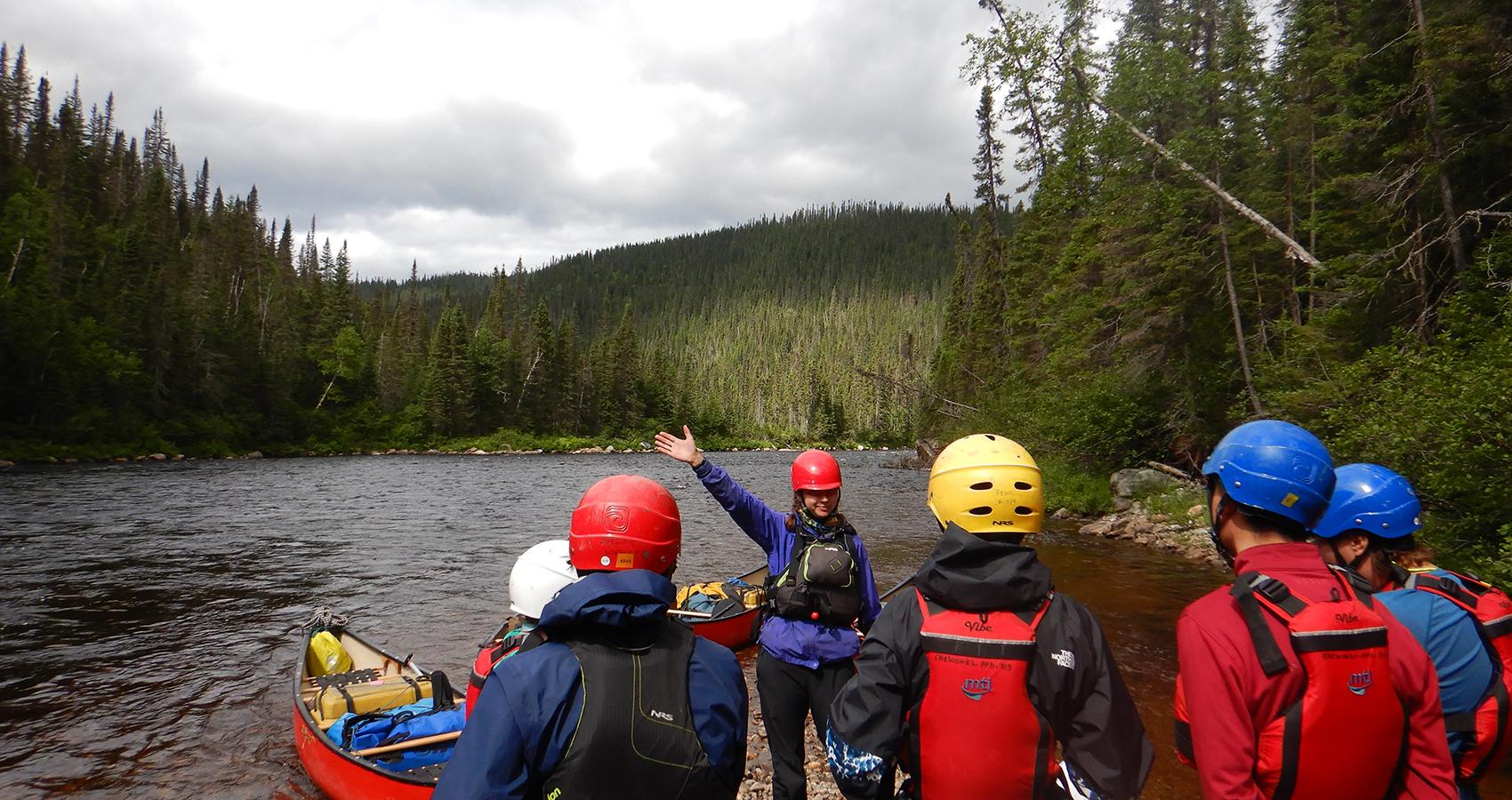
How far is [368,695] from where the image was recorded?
25.8 ft

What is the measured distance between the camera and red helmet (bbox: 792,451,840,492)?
476 cm

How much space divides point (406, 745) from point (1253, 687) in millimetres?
6177

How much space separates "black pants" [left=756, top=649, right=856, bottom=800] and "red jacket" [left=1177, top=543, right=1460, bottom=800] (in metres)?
2.25

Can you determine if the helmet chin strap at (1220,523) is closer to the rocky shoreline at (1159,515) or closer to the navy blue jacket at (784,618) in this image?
the navy blue jacket at (784,618)

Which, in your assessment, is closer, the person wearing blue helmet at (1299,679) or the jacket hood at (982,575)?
the person wearing blue helmet at (1299,679)

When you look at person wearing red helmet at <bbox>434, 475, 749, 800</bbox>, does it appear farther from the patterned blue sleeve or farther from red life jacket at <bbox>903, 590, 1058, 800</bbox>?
red life jacket at <bbox>903, 590, 1058, 800</bbox>

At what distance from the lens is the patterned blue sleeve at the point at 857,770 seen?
2.52 meters

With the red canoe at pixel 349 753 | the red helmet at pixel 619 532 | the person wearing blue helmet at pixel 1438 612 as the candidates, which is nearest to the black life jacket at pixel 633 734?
the red helmet at pixel 619 532

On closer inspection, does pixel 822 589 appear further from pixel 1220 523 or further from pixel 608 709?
pixel 608 709

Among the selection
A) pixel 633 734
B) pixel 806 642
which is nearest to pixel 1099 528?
pixel 806 642

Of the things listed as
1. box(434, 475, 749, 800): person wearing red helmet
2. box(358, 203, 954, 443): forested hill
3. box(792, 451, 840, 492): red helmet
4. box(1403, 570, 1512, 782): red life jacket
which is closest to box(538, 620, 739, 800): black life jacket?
box(434, 475, 749, 800): person wearing red helmet

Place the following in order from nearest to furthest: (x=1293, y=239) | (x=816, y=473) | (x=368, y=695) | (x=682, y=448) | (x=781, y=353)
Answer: (x=816, y=473), (x=682, y=448), (x=368, y=695), (x=1293, y=239), (x=781, y=353)

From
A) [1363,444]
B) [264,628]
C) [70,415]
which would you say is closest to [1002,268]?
[1363,444]

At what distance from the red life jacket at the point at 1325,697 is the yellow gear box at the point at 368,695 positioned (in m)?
7.96
